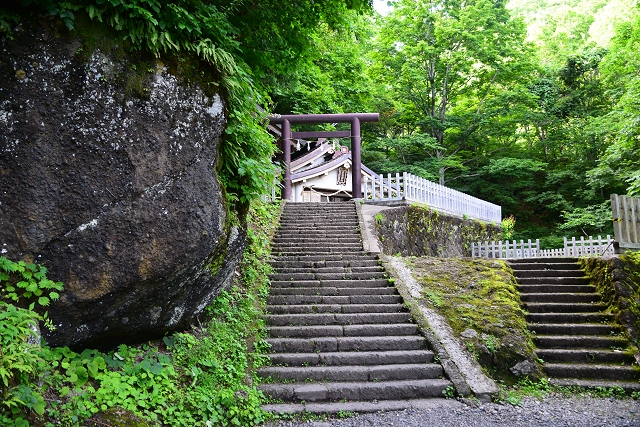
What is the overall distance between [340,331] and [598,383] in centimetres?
388

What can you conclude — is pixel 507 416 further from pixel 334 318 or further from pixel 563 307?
pixel 563 307

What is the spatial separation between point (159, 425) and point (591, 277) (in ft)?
27.5

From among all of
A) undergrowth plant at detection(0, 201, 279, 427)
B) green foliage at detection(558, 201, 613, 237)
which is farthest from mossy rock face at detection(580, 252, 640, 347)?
green foliage at detection(558, 201, 613, 237)

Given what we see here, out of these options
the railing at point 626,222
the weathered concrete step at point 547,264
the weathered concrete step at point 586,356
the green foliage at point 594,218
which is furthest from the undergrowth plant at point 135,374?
the green foliage at point 594,218

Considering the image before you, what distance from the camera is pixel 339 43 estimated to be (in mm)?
16781

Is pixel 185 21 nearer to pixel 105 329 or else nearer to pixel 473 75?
pixel 105 329

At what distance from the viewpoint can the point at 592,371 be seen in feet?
21.4

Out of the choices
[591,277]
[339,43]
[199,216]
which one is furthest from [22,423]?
[339,43]

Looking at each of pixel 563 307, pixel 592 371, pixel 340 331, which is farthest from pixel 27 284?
pixel 563 307

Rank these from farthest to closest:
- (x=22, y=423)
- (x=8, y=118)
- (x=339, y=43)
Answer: (x=339, y=43)
(x=8, y=118)
(x=22, y=423)

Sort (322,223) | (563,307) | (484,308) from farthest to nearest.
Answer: (322,223)
(563,307)
(484,308)

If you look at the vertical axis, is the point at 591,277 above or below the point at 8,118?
below

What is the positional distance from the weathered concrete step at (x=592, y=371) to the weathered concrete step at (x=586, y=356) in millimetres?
192

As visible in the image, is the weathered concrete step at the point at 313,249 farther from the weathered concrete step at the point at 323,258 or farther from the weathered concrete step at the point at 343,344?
the weathered concrete step at the point at 343,344
